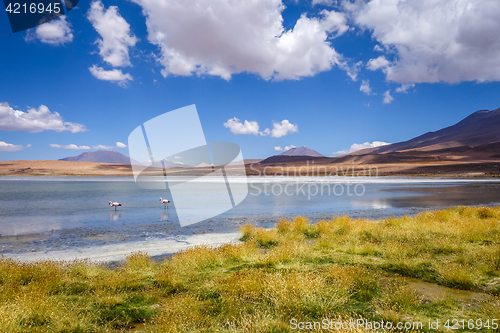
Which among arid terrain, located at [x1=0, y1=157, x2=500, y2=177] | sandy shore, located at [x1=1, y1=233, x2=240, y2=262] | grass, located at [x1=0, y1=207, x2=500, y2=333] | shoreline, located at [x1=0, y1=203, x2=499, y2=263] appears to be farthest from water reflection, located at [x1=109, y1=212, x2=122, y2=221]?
arid terrain, located at [x1=0, y1=157, x2=500, y2=177]

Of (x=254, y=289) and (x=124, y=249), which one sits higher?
(x=254, y=289)

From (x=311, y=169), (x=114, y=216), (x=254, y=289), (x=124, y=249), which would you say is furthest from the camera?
(x=311, y=169)

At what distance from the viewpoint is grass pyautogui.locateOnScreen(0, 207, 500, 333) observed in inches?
158

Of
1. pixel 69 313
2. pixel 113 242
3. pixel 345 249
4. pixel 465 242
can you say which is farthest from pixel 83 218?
pixel 465 242

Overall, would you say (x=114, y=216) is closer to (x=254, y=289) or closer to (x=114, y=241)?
(x=114, y=241)

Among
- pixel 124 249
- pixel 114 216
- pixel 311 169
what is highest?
pixel 311 169

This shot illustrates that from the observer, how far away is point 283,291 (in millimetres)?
4496

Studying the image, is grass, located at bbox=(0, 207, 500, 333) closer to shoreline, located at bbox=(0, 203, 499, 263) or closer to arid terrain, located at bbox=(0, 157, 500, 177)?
shoreline, located at bbox=(0, 203, 499, 263)

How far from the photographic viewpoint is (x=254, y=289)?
488cm

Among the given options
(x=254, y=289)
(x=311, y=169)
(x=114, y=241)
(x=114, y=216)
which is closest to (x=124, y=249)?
(x=114, y=241)

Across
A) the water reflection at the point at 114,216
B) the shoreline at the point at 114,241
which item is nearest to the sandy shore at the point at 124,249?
the shoreline at the point at 114,241

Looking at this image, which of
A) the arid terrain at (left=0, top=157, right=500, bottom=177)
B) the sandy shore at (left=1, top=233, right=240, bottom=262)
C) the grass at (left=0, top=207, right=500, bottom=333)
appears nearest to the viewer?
the grass at (left=0, top=207, right=500, bottom=333)

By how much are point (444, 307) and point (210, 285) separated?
409cm

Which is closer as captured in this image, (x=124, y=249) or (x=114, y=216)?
(x=124, y=249)
